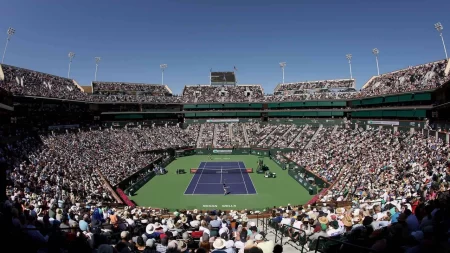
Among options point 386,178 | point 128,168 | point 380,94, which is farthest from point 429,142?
point 128,168

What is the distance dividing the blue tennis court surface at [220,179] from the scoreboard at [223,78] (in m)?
38.7

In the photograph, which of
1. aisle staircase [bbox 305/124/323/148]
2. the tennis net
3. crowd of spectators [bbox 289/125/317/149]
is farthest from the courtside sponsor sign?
aisle staircase [bbox 305/124/323/148]

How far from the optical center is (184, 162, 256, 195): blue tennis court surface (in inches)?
1326

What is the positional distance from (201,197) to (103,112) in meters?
40.7

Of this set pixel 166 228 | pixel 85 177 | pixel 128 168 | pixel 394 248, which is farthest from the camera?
pixel 128 168

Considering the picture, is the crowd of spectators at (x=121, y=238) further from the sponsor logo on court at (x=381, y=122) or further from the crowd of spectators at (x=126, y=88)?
the crowd of spectators at (x=126, y=88)

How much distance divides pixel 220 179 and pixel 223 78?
Answer: 5104cm

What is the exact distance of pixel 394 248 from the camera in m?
6.32

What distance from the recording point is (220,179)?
3972 centimetres

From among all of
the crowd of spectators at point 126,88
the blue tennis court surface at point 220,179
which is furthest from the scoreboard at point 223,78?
the blue tennis court surface at point 220,179

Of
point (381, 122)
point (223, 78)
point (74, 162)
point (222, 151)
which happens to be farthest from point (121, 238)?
point (223, 78)

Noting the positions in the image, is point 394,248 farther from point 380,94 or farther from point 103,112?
point 103,112

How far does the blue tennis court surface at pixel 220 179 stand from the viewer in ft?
111

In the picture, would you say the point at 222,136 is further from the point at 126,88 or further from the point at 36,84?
the point at 36,84
